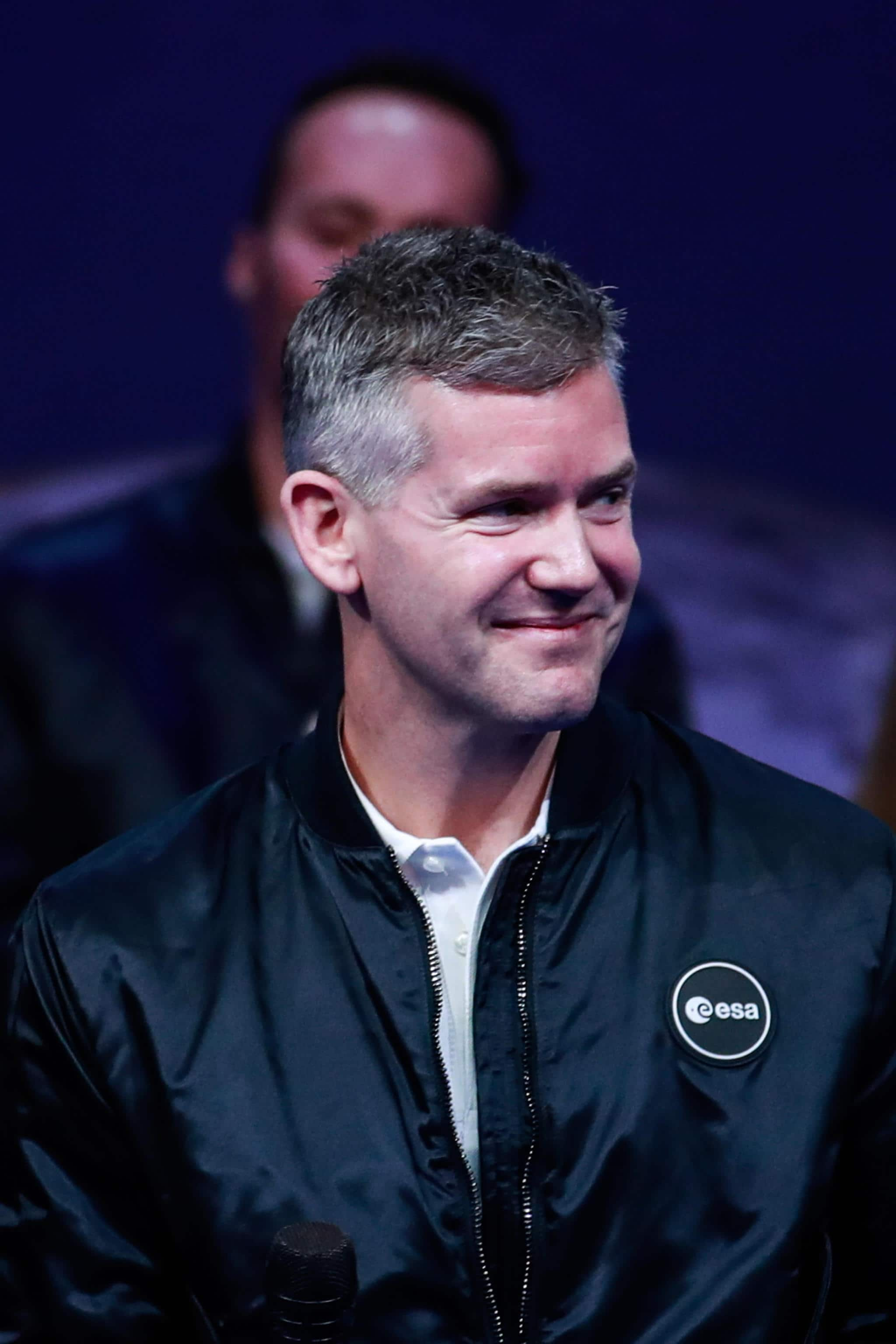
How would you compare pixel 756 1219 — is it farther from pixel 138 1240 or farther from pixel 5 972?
pixel 5 972

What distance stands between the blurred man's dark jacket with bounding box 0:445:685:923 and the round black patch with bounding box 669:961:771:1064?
37.4 inches

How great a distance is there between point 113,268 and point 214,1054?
148 centimetres

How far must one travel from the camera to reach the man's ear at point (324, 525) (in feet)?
4.90

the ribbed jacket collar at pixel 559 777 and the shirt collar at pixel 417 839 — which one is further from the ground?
the ribbed jacket collar at pixel 559 777

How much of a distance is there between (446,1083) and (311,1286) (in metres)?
0.31

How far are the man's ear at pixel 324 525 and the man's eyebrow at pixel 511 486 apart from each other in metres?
0.14

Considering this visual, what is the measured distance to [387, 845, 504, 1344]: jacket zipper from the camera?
138cm

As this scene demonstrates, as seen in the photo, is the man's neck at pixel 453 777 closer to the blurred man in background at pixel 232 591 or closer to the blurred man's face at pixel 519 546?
the blurred man's face at pixel 519 546

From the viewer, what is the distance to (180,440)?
254 centimetres

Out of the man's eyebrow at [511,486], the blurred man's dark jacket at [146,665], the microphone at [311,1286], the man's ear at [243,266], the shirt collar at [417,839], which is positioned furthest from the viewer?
the man's ear at [243,266]

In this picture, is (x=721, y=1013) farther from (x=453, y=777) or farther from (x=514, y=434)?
(x=514, y=434)

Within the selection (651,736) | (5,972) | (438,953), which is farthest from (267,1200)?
(651,736)

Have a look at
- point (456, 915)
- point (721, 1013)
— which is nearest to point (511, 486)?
point (456, 915)

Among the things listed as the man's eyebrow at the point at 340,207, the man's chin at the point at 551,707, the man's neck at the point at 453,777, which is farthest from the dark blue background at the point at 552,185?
the man's chin at the point at 551,707
